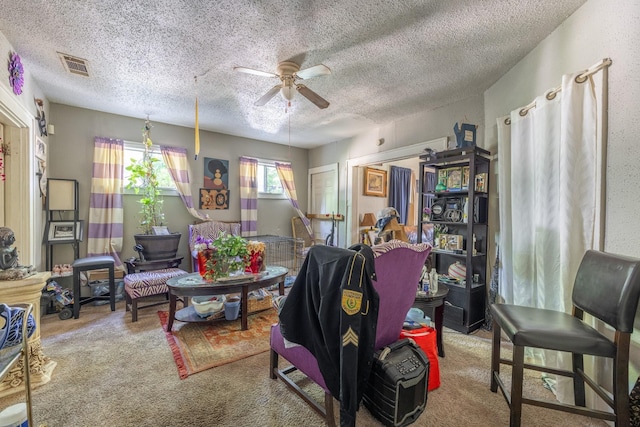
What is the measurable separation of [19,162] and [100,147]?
1.33 metres

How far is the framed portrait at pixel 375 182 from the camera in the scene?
17.4 feet

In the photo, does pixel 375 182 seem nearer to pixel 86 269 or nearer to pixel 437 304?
pixel 437 304

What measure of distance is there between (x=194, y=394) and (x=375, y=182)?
447cm

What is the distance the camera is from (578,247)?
5.88 ft

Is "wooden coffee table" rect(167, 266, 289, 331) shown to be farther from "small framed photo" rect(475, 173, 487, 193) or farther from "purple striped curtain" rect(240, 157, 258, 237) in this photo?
"small framed photo" rect(475, 173, 487, 193)

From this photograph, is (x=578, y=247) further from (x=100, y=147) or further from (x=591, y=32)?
(x=100, y=147)

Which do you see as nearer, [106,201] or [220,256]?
[220,256]

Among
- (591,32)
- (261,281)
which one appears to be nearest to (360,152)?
(261,281)

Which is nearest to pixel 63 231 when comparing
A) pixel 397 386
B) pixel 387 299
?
pixel 387 299

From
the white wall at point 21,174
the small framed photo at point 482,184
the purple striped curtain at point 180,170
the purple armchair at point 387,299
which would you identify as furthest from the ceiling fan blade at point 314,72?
the purple striped curtain at point 180,170

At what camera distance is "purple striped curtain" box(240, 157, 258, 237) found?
510 centimetres

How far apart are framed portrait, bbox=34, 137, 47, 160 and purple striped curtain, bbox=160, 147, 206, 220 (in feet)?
4.33

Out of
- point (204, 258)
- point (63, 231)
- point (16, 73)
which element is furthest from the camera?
point (63, 231)

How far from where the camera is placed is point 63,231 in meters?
3.43
